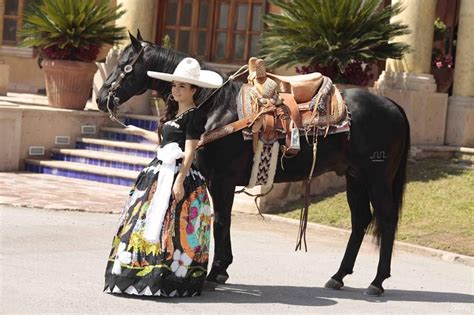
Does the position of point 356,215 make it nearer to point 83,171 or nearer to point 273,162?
point 273,162

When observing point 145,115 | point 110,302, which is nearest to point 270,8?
point 145,115

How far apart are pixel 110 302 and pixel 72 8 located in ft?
31.5

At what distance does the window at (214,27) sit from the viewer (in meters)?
19.0

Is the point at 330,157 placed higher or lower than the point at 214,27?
lower

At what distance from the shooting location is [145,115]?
17203mm

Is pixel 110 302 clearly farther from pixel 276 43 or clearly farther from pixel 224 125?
pixel 276 43

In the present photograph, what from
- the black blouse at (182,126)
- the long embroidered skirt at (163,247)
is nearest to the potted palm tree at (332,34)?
the black blouse at (182,126)

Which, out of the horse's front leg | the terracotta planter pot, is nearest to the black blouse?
the horse's front leg

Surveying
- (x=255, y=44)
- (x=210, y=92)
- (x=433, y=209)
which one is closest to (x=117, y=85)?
(x=210, y=92)

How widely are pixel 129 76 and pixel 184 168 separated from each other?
1.08 m

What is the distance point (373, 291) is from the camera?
812 cm

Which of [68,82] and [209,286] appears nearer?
[209,286]

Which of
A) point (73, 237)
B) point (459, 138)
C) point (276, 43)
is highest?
point (276, 43)

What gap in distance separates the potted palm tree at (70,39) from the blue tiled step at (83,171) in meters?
1.43
